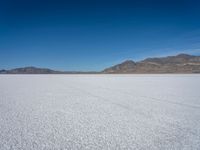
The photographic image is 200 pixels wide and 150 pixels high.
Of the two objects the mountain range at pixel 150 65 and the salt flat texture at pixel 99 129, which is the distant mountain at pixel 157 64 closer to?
the mountain range at pixel 150 65

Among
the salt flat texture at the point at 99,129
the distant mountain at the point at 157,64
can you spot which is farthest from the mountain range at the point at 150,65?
the salt flat texture at the point at 99,129

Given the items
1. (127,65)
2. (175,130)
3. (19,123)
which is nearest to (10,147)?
(19,123)

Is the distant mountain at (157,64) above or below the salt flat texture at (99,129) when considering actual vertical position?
above

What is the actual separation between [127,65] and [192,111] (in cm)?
11444

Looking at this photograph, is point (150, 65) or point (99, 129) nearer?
point (99, 129)

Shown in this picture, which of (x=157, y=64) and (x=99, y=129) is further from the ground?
(x=157, y=64)

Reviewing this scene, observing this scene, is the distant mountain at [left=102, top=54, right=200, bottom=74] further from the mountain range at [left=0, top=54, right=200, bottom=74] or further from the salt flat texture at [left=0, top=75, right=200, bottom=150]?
the salt flat texture at [left=0, top=75, right=200, bottom=150]

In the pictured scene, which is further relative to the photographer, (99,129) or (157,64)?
(157,64)

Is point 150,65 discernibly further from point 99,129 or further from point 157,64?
point 99,129

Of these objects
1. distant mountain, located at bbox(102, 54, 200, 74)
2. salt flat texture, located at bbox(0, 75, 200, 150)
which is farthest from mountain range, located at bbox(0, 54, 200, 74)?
salt flat texture, located at bbox(0, 75, 200, 150)

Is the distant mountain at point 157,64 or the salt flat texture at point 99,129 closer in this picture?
the salt flat texture at point 99,129

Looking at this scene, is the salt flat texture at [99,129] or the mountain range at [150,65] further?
the mountain range at [150,65]

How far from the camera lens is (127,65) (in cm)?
11819

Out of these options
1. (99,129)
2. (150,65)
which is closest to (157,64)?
(150,65)
